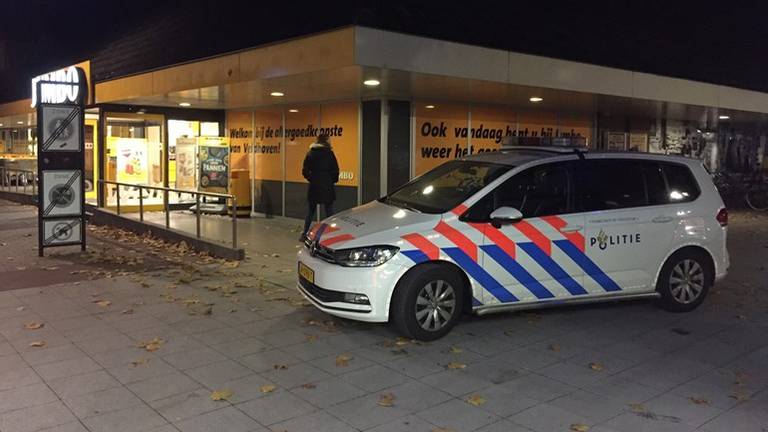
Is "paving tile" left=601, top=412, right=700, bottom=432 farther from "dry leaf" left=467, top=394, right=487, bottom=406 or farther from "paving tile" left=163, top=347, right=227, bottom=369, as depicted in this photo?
"paving tile" left=163, top=347, right=227, bottom=369

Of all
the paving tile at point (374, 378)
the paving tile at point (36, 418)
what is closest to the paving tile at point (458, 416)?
the paving tile at point (374, 378)

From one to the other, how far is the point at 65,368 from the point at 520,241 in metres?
4.09

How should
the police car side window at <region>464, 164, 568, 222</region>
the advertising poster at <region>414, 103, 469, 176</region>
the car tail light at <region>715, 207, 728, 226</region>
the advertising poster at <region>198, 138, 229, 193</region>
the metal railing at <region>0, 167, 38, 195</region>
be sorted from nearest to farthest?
1. the police car side window at <region>464, 164, 568, 222</region>
2. the car tail light at <region>715, 207, 728, 226</region>
3. the advertising poster at <region>414, 103, 469, 176</region>
4. the advertising poster at <region>198, 138, 229, 193</region>
5. the metal railing at <region>0, 167, 38, 195</region>

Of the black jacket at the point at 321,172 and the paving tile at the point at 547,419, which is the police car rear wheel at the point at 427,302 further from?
the black jacket at the point at 321,172

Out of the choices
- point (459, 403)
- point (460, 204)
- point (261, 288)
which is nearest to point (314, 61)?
point (261, 288)

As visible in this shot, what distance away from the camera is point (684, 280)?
7152mm

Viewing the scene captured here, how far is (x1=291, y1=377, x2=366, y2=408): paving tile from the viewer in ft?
15.1

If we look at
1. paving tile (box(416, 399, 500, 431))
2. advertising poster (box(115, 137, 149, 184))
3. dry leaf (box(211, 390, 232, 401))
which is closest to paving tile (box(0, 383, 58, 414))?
dry leaf (box(211, 390, 232, 401))

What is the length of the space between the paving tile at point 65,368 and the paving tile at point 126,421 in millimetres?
969

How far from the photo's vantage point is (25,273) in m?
8.88

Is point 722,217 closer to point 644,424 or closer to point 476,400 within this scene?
point 644,424

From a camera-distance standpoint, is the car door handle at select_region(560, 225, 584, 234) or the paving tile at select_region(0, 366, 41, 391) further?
the car door handle at select_region(560, 225, 584, 234)

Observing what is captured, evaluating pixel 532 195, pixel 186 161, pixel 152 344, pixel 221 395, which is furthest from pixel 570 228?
pixel 186 161

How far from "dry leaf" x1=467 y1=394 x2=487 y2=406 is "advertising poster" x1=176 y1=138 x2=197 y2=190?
12875mm
